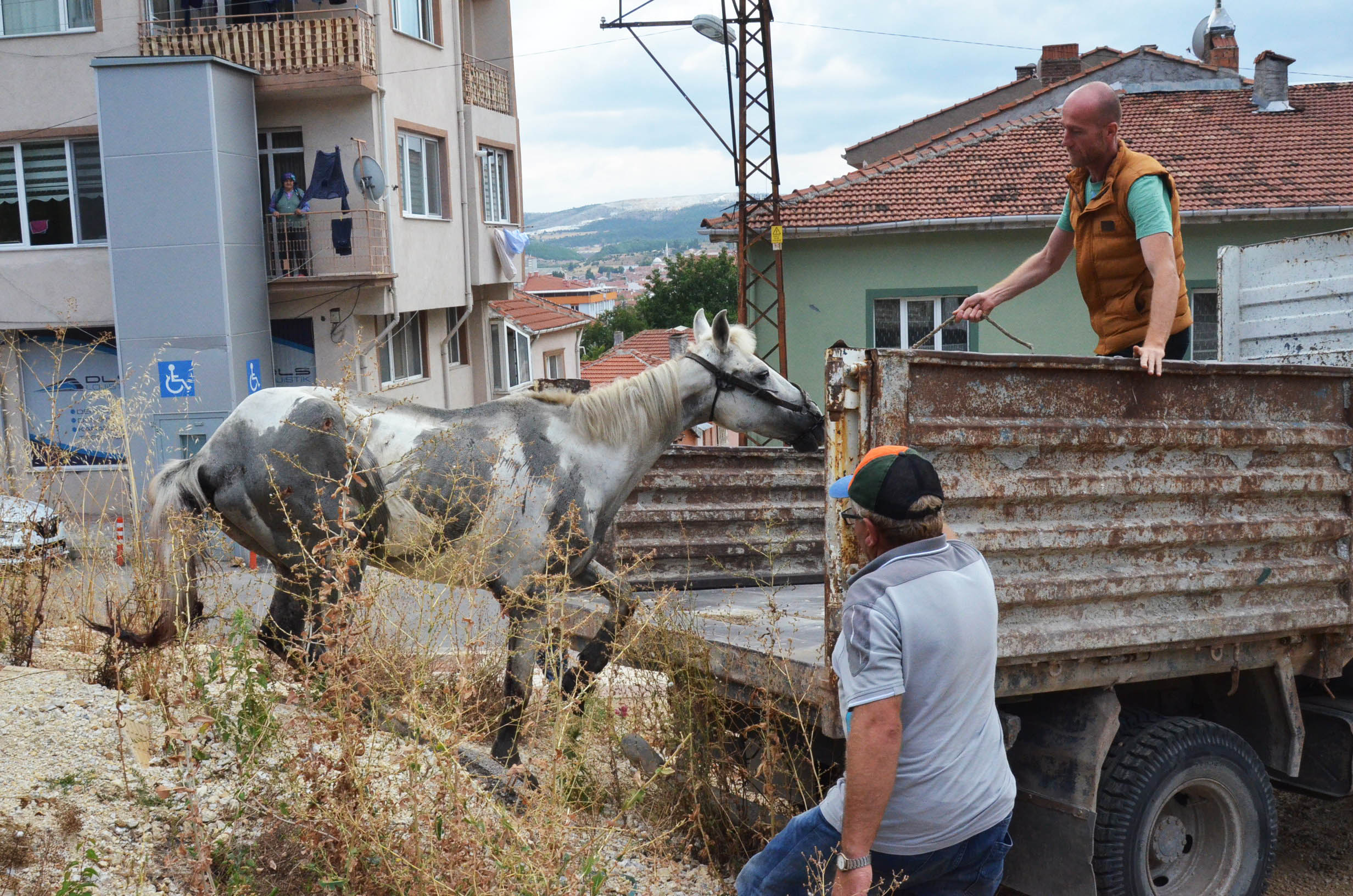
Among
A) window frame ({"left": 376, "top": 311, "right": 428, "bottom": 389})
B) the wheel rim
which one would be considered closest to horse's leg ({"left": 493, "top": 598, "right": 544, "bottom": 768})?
the wheel rim

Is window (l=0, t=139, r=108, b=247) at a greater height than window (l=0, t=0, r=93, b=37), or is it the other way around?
window (l=0, t=0, r=93, b=37)

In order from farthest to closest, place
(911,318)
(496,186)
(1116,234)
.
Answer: (496,186) < (911,318) < (1116,234)

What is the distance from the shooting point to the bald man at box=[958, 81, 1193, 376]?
4.30m

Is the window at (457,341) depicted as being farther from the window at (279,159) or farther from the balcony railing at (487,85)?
the window at (279,159)

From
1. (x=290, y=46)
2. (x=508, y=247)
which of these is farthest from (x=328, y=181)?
(x=508, y=247)

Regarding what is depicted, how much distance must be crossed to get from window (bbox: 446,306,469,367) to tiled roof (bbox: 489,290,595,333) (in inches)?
74.2

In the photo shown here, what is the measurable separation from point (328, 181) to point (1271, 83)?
660 inches

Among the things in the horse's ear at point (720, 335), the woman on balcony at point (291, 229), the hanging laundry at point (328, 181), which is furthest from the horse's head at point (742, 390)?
the woman on balcony at point (291, 229)

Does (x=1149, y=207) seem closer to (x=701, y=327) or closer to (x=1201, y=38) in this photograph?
(x=701, y=327)

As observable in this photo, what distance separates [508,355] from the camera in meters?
29.5

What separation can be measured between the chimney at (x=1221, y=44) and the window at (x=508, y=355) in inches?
605

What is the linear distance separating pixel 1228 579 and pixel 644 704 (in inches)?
90.2

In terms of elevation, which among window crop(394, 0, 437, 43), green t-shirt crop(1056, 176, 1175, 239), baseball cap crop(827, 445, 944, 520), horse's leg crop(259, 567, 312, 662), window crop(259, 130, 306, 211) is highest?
window crop(394, 0, 437, 43)

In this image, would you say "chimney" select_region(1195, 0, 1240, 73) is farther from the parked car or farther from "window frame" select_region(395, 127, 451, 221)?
the parked car
